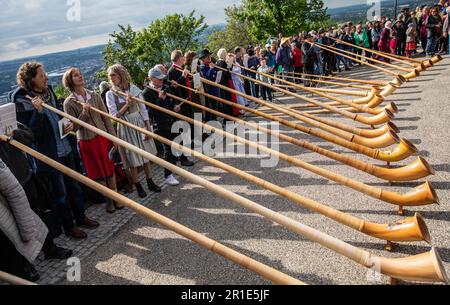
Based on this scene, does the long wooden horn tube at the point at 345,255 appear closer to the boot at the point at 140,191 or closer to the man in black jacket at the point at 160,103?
the boot at the point at 140,191

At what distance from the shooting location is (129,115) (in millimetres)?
5297

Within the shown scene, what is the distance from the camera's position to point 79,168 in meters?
5.38

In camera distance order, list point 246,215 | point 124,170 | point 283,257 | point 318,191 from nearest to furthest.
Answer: point 283,257
point 246,215
point 318,191
point 124,170

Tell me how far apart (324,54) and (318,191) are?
11.0 m

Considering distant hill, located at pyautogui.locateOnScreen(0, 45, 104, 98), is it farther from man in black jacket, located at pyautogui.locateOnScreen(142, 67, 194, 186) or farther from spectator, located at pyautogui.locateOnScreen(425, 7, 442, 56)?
spectator, located at pyautogui.locateOnScreen(425, 7, 442, 56)

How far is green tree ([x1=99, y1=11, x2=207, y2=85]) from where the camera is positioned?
4372 centimetres

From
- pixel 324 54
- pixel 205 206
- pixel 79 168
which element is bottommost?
pixel 205 206

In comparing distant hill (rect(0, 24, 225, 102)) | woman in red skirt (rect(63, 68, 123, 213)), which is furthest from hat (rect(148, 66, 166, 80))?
woman in red skirt (rect(63, 68, 123, 213))

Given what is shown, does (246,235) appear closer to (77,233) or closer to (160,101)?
(77,233)

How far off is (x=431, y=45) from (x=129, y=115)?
13957 mm
